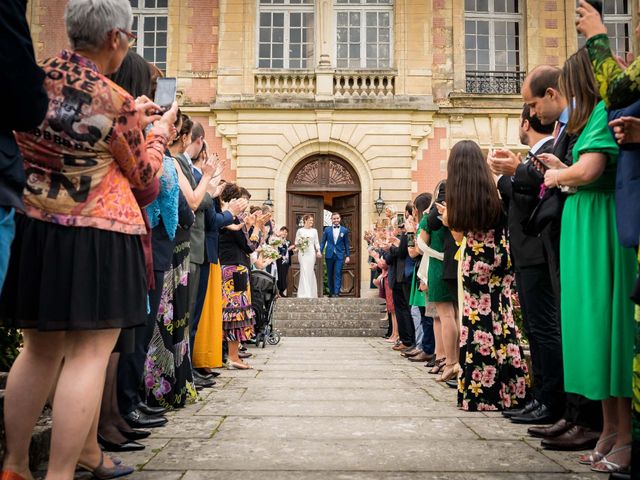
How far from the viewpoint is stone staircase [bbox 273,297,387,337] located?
12.5 meters

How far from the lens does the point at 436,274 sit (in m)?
5.54

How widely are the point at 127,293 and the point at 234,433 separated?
1367mm

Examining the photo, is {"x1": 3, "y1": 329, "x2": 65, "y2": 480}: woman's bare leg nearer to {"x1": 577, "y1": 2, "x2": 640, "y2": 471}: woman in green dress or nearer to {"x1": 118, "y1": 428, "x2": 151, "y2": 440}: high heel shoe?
{"x1": 118, "y1": 428, "x2": 151, "y2": 440}: high heel shoe

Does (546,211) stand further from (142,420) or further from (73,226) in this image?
(142,420)

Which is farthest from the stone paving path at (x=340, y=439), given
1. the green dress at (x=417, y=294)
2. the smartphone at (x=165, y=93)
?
the green dress at (x=417, y=294)

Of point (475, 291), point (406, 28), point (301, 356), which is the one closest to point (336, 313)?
point (301, 356)

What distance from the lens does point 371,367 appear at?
661 cm

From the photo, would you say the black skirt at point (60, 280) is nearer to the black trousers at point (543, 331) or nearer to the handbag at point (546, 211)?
the handbag at point (546, 211)

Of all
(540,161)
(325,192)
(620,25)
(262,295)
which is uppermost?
(620,25)

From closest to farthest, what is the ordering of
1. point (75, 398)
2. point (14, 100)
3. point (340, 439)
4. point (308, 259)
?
point (14, 100) → point (75, 398) → point (340, 439) → point (308, 259)

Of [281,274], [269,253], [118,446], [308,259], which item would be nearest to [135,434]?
[118,446]

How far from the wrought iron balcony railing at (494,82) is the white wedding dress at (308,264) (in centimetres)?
597

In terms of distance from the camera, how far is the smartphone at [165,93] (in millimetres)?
2643

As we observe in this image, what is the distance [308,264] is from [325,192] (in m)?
2.50
